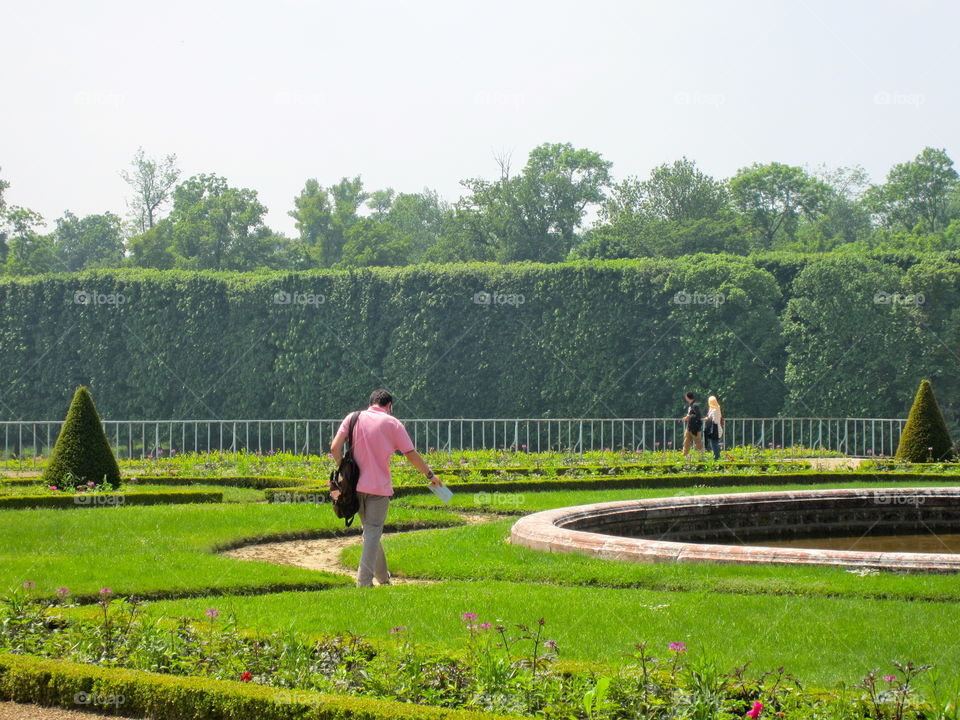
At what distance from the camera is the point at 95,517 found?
1147 cm

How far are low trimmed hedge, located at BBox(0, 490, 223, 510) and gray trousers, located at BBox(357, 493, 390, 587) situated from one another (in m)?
6.22

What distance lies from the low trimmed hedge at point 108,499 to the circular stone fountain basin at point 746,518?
5.43 meters

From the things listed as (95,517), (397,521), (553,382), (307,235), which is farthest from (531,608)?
(307,235)

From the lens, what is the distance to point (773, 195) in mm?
52312

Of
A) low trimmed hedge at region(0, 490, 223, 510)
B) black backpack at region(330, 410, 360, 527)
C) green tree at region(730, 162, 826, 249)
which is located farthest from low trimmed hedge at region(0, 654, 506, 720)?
green tree at region(730, 162, 826, 249)

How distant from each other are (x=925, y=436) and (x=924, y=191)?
37407 millimetres

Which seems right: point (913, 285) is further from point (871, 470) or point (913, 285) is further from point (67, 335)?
point (67, 335)

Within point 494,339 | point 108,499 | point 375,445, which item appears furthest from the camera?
point 494,339

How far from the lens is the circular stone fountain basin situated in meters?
10.1

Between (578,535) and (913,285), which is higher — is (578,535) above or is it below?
below

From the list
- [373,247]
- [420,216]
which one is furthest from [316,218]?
[420,216]

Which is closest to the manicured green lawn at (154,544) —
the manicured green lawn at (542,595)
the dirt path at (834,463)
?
the manicured green lawn at (542,595)

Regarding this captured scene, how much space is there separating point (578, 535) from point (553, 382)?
801 inches

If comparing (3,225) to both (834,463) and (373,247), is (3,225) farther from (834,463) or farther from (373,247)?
(834,463)
